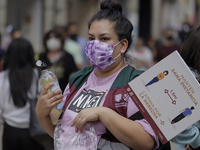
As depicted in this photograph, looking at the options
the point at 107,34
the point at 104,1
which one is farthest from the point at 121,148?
the point at 104,1

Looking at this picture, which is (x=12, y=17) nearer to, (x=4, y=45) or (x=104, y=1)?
(x=4, y=45)

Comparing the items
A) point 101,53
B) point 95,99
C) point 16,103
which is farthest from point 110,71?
point 16,103

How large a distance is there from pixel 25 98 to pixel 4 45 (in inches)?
217

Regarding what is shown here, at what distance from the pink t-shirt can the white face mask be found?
3.46 metres

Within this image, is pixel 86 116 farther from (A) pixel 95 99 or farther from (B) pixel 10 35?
(B) pixel 10 35

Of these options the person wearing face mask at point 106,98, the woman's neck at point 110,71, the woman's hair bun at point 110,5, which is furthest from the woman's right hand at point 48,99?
the woman's hair bun at point 110,5

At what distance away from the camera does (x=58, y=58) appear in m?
5.62

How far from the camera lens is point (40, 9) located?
1179 centimetres

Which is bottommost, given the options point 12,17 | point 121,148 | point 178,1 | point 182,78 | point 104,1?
point 178,1

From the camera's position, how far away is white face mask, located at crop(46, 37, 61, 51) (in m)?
5.77

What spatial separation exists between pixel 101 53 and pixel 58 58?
3.39 metres

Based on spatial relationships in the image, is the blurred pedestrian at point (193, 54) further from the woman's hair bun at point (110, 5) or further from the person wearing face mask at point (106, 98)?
the woman's hair bun at point (110, 5)

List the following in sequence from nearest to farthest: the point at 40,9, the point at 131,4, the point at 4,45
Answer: the point at 4,45 → the point at 40,9 → the point at 131,4

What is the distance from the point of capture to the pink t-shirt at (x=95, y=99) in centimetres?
207
